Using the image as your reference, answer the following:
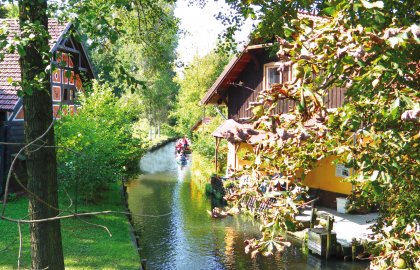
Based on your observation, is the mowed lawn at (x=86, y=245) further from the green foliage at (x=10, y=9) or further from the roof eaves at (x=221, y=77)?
the roof eaves at (x=221, y=77)

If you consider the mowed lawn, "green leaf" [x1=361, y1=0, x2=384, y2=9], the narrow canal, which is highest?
"green leaf" [x1=361, y1=0, x2=384, y2=9]

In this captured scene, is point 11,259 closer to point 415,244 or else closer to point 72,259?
point 72,259

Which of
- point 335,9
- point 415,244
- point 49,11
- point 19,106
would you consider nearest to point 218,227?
point 19,106

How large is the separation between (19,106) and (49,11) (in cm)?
1202

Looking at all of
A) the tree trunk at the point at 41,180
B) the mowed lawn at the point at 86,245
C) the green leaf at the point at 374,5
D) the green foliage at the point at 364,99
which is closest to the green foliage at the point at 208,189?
the mowed lawn at the point at 86,245

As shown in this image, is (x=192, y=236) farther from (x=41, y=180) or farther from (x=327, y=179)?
(x=41, y=180)

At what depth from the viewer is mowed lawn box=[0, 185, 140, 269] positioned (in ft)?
31.6

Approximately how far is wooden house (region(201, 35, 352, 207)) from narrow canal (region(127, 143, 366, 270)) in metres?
2.49

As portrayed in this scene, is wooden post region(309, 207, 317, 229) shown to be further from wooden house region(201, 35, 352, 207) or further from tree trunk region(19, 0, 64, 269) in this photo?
tree trunk region(19, 0, 64, 269)

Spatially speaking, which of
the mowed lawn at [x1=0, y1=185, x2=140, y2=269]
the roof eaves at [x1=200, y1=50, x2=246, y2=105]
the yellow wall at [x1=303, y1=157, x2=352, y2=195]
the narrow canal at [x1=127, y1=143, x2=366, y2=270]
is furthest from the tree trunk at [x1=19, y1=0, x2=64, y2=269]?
the roof eaves at [x1=200, y1=50, x2=246, y2=105]

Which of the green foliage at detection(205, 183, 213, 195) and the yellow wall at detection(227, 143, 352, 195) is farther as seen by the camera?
the green foliage at detection(205, 183, 213, 195)

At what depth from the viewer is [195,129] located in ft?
117

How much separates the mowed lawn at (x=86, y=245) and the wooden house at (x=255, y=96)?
16.7 ft

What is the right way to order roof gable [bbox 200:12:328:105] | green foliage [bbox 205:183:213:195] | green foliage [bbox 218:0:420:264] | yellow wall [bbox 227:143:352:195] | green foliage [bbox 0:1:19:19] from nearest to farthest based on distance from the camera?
green foliage [bbox 218:0:420:264], green foliage [bbox 0:1:19:19], yellow wall [bbox 227:143:352:195], roof gable [bbox 200:12:328:105], green foliage [bbox 205:183:213:195]
